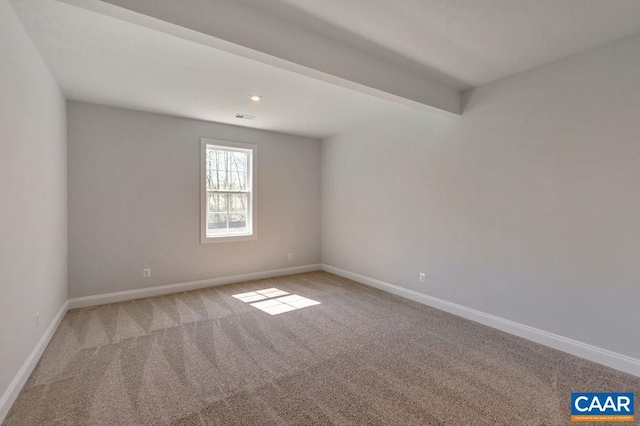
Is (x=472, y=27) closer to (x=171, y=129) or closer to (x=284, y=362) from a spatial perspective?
(x=284, y=362)

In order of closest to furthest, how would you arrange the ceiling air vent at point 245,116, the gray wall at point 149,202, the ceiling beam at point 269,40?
the ceiling beam at point 269,40 < the gray wall at point 149,202 < the ceiling air vent at point 245,116

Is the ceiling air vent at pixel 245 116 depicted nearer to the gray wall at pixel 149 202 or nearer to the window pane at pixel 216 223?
the gray wall at pixel 149 202

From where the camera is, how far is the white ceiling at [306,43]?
76.1 inches

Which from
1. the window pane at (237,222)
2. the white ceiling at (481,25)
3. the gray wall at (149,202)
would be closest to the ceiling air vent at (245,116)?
the gray wall at (149,202)

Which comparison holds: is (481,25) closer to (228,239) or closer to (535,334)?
(535,334)

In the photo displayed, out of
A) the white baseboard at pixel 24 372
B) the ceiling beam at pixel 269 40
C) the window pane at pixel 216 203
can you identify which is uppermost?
the ceiling beam at pixel 269 40

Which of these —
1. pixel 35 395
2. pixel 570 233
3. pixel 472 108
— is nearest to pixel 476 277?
pixel 570 233

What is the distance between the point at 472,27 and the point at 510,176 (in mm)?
1524

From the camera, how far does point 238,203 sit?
4.95 meters

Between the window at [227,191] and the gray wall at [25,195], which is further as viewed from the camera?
the window at [227,191]

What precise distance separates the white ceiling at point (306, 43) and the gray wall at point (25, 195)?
27 cm

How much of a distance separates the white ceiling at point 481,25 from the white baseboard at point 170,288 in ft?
12.5

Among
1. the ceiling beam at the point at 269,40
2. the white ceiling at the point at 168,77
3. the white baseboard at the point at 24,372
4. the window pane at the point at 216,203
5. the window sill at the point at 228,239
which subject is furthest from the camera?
the window pane at the point at 216,203

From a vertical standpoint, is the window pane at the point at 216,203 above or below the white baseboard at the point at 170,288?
above
